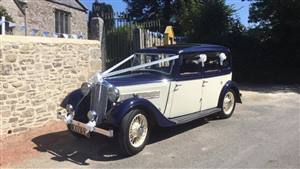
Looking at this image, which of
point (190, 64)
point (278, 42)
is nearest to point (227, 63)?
point (190, 64)

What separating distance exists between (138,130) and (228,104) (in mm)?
3267

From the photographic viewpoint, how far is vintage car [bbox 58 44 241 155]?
6121 millimetres

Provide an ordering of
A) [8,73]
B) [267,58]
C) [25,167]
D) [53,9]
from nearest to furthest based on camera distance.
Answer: [25,167] → [8,73] → [267,58] → [53,9]

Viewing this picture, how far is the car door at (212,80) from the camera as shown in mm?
7943

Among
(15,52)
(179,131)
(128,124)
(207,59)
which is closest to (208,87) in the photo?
(207,59)

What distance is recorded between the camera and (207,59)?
26.6 ft

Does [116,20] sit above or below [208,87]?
above

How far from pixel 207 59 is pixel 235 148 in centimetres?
232

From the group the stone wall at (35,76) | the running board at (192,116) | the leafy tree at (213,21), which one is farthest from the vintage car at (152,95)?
the leafy tree at (213,21)

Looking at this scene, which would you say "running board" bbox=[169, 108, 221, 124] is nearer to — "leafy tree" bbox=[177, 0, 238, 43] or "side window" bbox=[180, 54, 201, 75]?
"side window" bbox=[180, 54, 201, 75]

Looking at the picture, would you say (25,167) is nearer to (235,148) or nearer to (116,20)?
(235,148)

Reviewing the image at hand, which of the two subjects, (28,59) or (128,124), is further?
(28,59)

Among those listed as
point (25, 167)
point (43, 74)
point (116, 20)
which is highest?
point (116, 20)

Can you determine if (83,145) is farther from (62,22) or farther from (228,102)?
(62,22)
